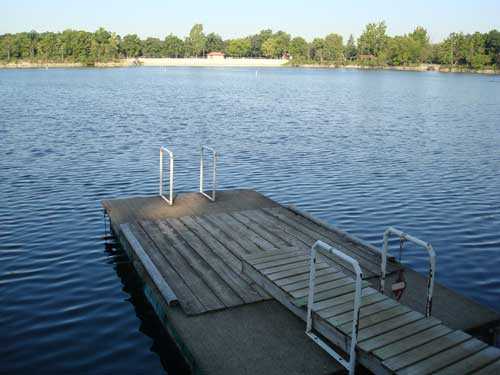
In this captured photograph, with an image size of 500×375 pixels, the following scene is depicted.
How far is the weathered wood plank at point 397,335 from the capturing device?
6.29 metres

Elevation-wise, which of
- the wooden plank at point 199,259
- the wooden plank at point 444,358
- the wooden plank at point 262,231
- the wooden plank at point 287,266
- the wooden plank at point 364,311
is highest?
the wooden plank at point 364,311

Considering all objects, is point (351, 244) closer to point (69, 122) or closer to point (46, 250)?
point (46, 250)

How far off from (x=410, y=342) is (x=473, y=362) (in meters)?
0.75

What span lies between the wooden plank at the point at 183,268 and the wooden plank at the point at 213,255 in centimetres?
40

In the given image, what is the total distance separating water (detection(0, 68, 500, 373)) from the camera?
367 inches

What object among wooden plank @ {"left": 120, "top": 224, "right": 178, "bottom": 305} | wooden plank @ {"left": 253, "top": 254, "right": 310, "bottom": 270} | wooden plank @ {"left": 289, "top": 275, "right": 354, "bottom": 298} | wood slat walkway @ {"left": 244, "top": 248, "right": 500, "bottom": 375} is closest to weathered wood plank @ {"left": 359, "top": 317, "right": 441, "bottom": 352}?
wood slat walkway @ {"left": 244, "top": 248, "right": 500, "bottom": 375}

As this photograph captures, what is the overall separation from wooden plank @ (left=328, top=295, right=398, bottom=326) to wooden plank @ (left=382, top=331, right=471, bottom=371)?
0.90 metres

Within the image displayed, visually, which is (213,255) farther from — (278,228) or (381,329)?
(381,329)

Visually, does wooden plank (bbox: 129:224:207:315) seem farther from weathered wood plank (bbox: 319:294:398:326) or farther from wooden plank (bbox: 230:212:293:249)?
wooden plank (bbox: 230:212:293:249)

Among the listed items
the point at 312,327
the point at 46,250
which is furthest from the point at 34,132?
the point at 312,327

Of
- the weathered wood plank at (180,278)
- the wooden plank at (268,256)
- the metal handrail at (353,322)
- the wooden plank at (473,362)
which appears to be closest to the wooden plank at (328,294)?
the metal handrail at (353,322)

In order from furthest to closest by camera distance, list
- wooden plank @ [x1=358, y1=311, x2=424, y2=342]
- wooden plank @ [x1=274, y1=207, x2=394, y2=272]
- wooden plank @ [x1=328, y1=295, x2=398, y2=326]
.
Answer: wooden plank @ [x1=274, y1=207, x2=394, y2=272], wooden plank @ [x1=328, y1=295, x2=398, y2=326], wooden plank @ [x1=358, y1=311, x2=424, y2=342]

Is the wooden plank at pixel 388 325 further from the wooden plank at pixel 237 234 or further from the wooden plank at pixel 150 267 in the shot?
the wooden plank at pixel 237 234

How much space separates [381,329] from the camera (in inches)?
262
